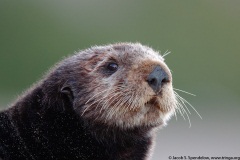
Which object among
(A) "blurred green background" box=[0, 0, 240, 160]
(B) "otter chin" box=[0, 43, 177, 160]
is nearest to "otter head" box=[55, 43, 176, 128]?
(B) "otter chin" box=[0, 43, 177, 160]

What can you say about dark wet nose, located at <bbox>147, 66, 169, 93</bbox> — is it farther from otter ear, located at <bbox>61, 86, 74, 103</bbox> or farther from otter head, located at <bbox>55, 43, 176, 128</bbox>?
otter ear, located at <bbox>61, 86, 74, 103</bbox>

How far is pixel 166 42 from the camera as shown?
1888 centimetres

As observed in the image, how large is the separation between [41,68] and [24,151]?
11.2m

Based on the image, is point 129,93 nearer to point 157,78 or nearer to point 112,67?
point 157,78

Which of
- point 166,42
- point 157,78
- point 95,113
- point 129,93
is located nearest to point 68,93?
point 95,113

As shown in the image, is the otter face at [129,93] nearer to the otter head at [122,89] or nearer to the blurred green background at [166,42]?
the otter head at [122,89]

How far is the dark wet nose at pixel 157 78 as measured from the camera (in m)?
5.90

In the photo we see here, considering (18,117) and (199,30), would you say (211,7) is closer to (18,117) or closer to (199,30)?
(199,30)

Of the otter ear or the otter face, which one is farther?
the otter ear

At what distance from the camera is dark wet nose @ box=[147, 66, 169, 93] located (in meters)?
5.90

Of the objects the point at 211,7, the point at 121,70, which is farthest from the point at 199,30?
the point at 121,70

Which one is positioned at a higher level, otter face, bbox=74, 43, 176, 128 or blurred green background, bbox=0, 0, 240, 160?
blurred green background, bbox=0, 0, 240, 160

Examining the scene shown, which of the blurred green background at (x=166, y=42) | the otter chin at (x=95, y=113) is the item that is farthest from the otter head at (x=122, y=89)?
the blurred green background at (x=166, y=42)

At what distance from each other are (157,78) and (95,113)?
63cm
